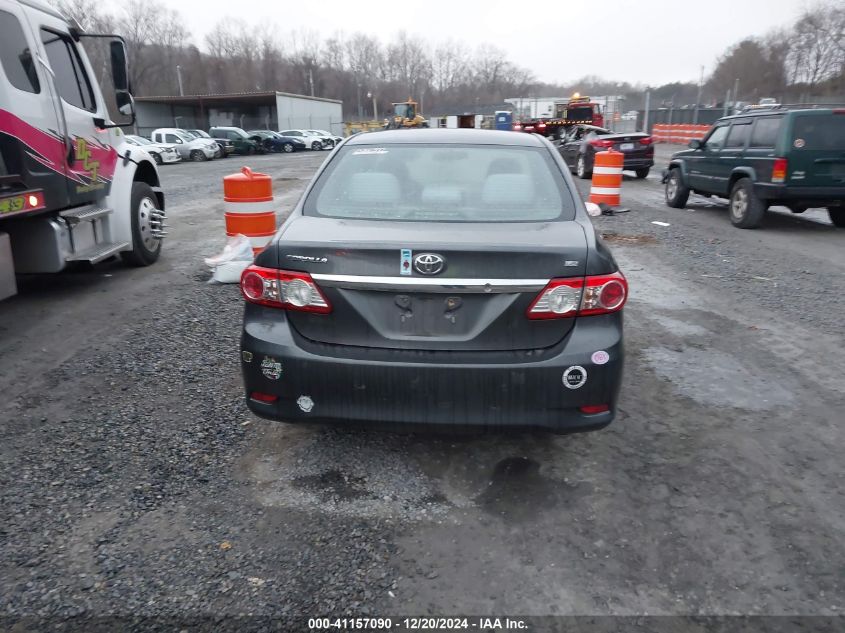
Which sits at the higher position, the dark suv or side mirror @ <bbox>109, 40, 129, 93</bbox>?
side mirror @ <bbox>109, 40, 129, 93</bbox>

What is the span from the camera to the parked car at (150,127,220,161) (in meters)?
32.8

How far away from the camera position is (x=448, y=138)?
3.99 meters

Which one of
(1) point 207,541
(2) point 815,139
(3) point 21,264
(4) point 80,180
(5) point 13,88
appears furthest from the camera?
(2) point 815,139

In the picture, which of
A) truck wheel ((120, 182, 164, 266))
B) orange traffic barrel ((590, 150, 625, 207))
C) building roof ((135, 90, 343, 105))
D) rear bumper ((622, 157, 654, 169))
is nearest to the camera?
truck wheel ((120, 182, 164, 266))

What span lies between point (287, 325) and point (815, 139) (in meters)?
9.62

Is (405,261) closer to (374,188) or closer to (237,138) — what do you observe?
(374,188)

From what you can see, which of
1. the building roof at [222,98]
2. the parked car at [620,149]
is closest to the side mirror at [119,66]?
the parked car at [620,149]

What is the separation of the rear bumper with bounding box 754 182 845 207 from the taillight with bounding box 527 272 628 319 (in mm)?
8325

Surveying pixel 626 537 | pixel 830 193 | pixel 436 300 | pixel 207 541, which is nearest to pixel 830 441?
pixel 626 537

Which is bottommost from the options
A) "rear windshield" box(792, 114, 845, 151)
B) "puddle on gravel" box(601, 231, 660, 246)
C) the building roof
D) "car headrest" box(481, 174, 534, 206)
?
"puddle on gravel" box(601, 231, 660, 246)

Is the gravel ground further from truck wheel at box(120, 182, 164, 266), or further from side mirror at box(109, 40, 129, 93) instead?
side mirror at box(109, 40, 129, 93)

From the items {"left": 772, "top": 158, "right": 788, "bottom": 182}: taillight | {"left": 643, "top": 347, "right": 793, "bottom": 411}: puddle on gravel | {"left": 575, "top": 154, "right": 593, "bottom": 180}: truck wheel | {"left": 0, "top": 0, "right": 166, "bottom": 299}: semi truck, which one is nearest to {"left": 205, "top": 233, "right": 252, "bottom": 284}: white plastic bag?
{"left": 0, "top": 0, "right": 166, "bottom": 299}: semi truck

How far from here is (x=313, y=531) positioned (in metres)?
2.84

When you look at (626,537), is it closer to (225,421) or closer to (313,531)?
(313,531)
